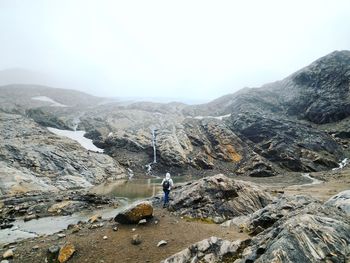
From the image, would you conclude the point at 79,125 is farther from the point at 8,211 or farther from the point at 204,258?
the point at 204,258

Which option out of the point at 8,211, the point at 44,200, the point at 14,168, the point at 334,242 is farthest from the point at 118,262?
the point at 14,168

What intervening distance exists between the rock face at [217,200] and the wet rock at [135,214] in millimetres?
4196

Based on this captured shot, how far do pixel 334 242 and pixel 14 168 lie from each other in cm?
4872

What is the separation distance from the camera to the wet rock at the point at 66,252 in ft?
47.5

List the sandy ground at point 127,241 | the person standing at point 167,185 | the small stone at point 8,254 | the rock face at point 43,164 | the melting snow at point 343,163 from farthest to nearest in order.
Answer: the melting snow at point 343,163 → the rock face at point 43,164 → the person standing at point 167,185 → the small stone at point 8,254 → the sandy ground at point 127,241

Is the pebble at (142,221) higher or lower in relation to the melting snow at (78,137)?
higher

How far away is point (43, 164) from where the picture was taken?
5397cm

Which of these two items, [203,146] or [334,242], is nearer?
[334,242]

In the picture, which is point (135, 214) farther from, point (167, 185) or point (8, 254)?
point (8, 254)

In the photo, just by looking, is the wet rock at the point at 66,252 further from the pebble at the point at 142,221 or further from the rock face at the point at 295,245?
the rock face at the point at 295,245

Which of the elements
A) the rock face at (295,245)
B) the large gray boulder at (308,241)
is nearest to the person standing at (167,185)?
the rock face at (295,245)

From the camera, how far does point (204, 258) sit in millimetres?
12273

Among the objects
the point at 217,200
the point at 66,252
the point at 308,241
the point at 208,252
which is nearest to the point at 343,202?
the point at 308,241

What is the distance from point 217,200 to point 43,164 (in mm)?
40303
